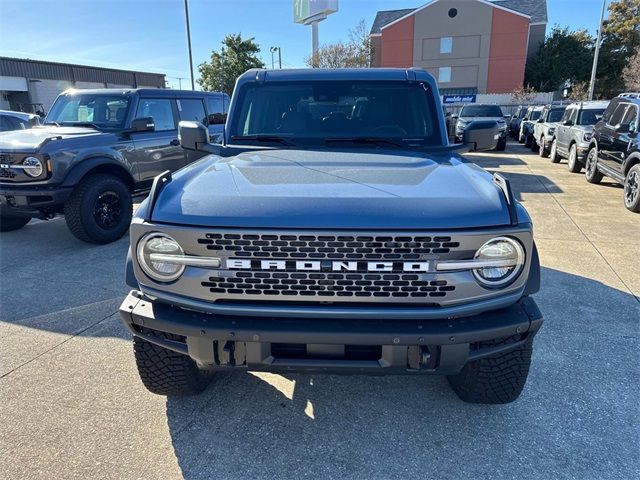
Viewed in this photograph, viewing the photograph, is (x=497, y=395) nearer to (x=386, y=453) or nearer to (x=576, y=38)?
(x=386, y=453)

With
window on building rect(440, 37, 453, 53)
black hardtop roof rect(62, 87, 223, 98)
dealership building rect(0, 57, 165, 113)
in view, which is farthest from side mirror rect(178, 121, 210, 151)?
window on building rect(440, 37, 453, 53)

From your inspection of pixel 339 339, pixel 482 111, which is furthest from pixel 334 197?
pixel 482 111

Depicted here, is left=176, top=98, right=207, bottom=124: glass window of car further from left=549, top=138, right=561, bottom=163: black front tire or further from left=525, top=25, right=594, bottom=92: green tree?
left=525, top=25, right=594, bottom=92: green tree

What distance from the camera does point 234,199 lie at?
2049mm

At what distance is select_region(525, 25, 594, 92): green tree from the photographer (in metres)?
43.9

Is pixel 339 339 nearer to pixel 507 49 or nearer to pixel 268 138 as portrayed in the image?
pixel 268 138

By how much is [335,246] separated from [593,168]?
1034cm

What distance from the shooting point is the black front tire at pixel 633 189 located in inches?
296

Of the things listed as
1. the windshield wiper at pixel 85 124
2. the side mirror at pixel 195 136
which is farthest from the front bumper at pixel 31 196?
the side mirror at pixel 195 136

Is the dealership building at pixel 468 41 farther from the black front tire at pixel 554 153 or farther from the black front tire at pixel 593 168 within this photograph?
the black front tire at pixel 593 168

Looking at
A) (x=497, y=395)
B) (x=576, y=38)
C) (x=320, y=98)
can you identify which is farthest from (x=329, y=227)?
(x=576, y=38)

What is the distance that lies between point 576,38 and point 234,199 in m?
53.7

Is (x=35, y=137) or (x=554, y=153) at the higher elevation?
(x=35, y=137)

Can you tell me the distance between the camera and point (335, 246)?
1.92 m
